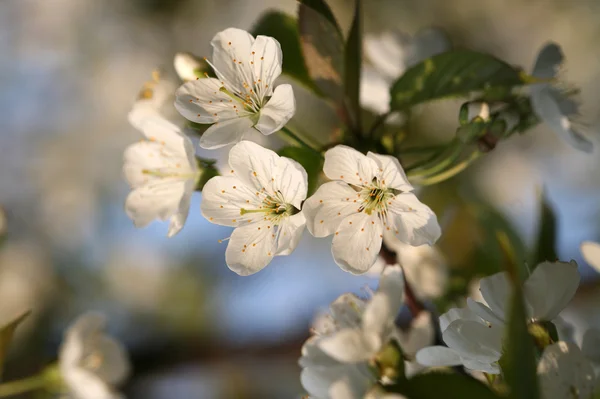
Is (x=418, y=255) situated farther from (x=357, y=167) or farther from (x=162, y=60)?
(x=162, y=60)

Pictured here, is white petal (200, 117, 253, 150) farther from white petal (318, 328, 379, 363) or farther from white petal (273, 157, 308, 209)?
white petal (318, 328, 379, 363)

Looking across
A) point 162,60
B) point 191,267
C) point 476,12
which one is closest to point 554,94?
point 476,12

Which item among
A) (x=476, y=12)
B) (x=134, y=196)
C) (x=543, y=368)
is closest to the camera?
(x=543, y=368)

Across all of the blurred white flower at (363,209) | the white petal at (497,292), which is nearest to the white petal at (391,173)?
the blurred white flower at (363,209)

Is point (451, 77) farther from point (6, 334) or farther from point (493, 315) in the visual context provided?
point (6, 334)

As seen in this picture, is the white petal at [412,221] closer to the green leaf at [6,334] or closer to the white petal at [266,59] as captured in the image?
the white petal at [266,59]

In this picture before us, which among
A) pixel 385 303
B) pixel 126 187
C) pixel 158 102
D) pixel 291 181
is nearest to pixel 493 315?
pixel 385 303
